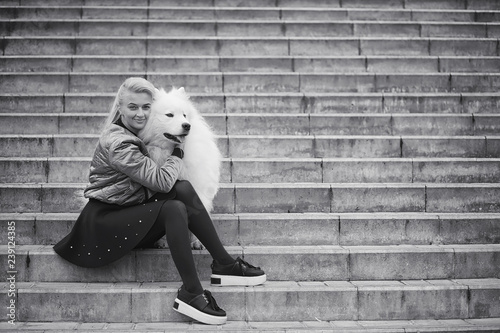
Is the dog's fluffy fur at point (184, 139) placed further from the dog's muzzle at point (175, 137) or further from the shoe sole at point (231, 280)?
the shoe sole at point (231, 280)

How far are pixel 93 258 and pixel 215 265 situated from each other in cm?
97

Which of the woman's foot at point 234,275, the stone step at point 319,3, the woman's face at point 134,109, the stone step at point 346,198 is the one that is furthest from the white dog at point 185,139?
the stone step at point 319,3

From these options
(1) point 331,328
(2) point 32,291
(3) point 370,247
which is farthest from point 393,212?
(2) point 32,291

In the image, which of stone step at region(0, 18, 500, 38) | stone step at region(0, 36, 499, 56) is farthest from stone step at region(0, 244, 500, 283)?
stone step at region(0, 18, 500, 38)

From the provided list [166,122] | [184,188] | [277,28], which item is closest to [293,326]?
[184,188]

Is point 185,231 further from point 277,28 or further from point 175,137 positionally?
point 277,28

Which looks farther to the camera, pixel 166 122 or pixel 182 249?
pixel 166 122

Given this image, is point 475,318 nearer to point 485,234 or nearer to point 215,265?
point 485,234

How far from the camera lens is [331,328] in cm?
422

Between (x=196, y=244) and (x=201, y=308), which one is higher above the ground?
(x=196, y=244)

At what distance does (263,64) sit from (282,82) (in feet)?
1.69

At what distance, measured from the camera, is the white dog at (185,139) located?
4512mm

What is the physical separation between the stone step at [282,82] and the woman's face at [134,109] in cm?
277

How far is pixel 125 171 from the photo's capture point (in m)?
4.21
